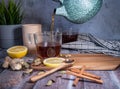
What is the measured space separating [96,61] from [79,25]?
0.45 metres

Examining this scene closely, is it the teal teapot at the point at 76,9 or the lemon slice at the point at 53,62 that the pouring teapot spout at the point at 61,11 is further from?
the lemon slice at the point at 53,62

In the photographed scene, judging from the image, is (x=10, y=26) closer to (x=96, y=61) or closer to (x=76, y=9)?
(x=76, y=9)

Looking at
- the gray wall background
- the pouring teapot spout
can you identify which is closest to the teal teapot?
the pouring teapot spout

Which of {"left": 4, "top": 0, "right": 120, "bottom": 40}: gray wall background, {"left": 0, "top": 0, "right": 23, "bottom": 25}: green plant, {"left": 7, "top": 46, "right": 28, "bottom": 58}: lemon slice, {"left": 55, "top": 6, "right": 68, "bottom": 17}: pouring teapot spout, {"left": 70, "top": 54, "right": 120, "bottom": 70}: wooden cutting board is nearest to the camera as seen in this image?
{"left": 70, "top": 54, "right": 120, "bottom": 70}: wooden cutting board

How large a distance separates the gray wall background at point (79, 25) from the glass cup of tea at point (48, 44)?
0.34 m

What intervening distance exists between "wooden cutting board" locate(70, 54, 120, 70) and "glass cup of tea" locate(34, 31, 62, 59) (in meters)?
0.07

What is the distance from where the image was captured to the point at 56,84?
1.88 feet

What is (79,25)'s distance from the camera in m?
1.18

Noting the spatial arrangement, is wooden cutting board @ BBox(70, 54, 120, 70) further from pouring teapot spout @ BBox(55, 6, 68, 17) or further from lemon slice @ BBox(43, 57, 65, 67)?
pouring teapot spout @ BBox(55, 6, 68, 17)

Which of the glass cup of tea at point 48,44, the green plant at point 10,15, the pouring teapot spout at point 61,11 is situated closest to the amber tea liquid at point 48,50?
the glass cup of tea at point 48,44

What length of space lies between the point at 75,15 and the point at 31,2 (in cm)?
→ 33

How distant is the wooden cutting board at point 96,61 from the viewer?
0.70m

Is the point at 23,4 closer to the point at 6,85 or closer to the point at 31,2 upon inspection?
the point at 31,2

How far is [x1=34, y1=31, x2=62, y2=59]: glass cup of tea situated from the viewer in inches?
32.2
